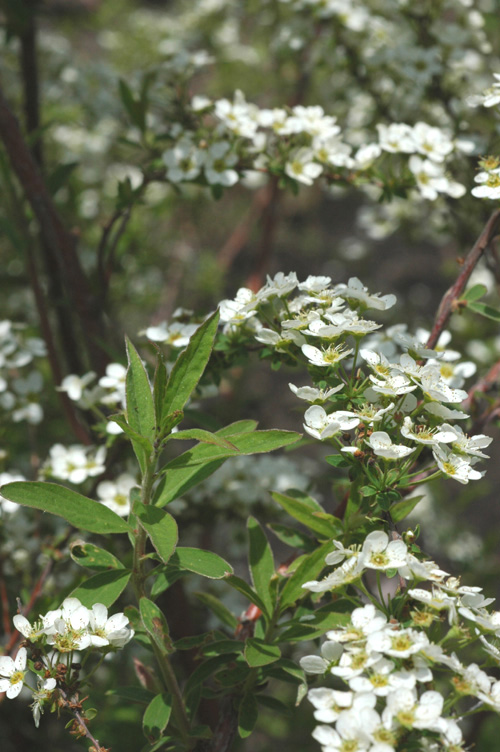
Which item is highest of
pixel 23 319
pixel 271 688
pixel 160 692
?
pixel 160 692

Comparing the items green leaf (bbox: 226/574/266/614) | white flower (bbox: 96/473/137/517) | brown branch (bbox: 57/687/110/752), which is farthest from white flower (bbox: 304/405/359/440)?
white flower (bbox: 96/473/137/517)

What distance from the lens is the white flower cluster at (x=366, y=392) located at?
2.96 feet

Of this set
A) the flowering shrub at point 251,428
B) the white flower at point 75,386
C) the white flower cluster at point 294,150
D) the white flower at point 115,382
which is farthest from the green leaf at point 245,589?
the white flower cluster at point 294,150

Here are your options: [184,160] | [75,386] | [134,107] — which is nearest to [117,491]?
[75,386]

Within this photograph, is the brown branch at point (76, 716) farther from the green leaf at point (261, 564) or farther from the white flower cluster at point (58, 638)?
the green leaf at point (261, 564)

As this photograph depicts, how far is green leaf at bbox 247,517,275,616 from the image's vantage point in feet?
3.53

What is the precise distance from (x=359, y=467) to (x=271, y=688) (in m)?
1.89

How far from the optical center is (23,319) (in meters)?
2.34

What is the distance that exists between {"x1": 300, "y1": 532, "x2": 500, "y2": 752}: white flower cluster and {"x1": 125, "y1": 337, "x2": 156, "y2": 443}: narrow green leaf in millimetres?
288

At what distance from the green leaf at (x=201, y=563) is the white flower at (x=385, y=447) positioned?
232 mm

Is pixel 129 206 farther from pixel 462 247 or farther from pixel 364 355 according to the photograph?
pixel 462 247

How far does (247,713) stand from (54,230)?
101cm

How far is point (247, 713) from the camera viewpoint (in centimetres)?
103

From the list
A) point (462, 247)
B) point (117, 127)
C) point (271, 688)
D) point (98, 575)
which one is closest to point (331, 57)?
point (462, 247)
